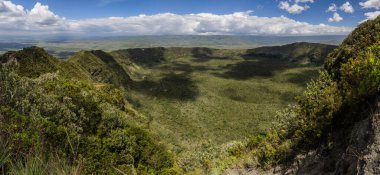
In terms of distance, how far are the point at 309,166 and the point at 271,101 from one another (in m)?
89.2

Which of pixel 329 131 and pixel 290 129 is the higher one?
pixel 329 131

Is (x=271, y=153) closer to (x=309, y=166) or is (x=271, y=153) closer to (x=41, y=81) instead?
(x=309, y=166)

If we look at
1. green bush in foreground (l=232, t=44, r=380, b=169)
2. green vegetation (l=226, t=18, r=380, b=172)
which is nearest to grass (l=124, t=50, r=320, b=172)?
green vegetation (l=226, t=18, r=380, b=172)

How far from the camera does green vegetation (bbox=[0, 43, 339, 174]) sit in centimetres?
775

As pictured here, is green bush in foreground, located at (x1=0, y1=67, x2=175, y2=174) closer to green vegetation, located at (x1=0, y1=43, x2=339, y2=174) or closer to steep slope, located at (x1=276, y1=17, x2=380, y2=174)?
green vegetation, located at (x1=0, y1=43, x2=339, y2=174)

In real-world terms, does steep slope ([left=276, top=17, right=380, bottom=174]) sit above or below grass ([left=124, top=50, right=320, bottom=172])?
above

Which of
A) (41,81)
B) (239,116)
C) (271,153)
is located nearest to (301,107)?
A: (271,153)

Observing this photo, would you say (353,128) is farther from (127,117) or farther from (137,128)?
(127,117)

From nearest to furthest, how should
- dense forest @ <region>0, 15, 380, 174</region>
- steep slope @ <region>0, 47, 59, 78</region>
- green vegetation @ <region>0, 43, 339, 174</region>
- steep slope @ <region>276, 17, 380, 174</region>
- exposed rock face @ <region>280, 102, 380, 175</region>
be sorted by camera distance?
dense forest @ <region>0, 15, 380, 174</region>
exposed rock face @ <region>280, 102, 380, 175</region>
steep slope @ <region>276, 17, 380, 174</region>
green vegetation @ <region>0, 43, 339, 174</region>
steep slope @ <region>0, 47, 59, 78</region>

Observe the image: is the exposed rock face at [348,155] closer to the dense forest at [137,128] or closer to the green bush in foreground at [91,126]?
the dense forest at [137,128]

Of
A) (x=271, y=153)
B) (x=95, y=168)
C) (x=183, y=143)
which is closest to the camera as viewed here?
(x=271, y=153)

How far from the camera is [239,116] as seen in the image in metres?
81.4

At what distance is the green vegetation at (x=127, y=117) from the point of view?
25.4ft

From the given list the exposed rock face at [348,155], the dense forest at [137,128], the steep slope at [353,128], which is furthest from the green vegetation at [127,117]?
the exposed rock face at [348,155]
